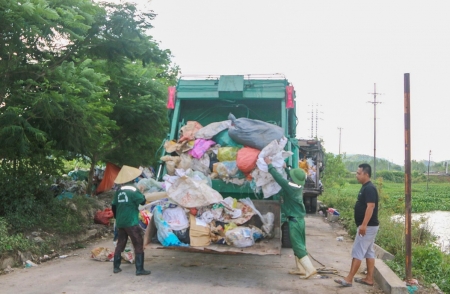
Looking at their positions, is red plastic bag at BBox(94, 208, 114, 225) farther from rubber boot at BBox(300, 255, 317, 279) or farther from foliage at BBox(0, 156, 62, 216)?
rubber boot at BBox(300, 255, 317, 279)

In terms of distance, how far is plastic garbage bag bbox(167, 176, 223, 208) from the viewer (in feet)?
19.2

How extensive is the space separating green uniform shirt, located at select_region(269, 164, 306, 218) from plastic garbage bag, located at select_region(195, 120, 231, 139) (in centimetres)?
122

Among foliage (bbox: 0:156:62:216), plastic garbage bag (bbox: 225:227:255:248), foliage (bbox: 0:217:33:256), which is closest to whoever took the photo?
plastic garbage bag (bbox: 225:227:255:248)

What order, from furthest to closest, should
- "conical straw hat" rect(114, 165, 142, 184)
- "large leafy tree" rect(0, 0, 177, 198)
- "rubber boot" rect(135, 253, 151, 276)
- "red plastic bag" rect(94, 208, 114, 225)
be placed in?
"red plastic bag" rect(94, 208, 114, 225), "large leafy tree" rect(0, 0, 177, 198), "conical straw hat" rect(114, 165, 142, 184), "rubber boot" rect(135, 253, 151, 276)

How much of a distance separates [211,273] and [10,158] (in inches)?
183

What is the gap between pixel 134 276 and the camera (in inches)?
233

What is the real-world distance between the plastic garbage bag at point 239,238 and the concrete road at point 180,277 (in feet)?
1.63

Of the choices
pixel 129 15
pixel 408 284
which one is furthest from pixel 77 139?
pixel 408 284

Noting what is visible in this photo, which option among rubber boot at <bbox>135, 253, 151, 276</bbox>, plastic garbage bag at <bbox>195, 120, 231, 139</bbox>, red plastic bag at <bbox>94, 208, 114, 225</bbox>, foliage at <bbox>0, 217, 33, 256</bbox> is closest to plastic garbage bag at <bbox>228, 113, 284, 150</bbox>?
plastic garbage bag at <bbox>195, 120, 231, 139</bbox>

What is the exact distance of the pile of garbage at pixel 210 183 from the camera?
581cm

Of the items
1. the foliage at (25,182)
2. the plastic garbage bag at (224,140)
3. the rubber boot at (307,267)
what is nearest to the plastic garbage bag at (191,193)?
the plastic garbage bag at (224,140)

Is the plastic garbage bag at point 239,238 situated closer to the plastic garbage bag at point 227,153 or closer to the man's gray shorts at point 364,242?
the plastic garbage bag at point 227,153

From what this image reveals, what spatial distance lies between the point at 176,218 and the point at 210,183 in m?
0.71

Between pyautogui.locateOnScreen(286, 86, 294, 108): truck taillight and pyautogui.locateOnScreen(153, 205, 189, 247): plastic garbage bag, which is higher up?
pyautogui.locateOnScreen(286, 86, 294, 108): truck taillight
